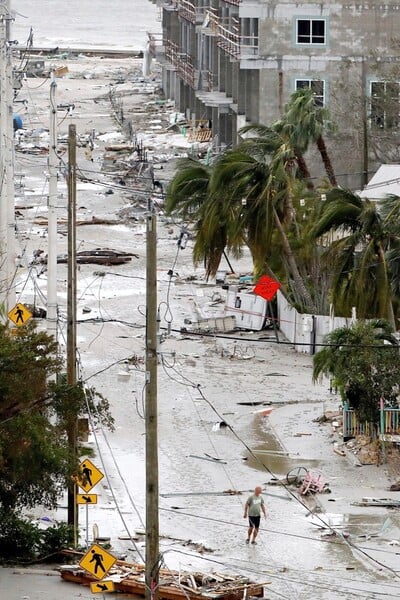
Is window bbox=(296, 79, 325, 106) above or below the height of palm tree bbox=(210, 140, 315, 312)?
above

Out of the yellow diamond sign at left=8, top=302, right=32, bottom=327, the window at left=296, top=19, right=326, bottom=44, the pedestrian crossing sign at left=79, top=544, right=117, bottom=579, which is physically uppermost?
the window at left=296, top=19, right=326, bottom=44

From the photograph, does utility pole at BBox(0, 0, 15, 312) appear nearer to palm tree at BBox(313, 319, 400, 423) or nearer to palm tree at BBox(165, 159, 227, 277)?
palm tree at BBox(165, 159, 227, 277)

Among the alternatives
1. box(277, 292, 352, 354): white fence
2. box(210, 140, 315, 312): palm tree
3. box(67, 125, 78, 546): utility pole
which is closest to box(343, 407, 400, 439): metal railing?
box(277, 292, 352, 354): white fence

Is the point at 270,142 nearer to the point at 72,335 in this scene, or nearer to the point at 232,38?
the point at 72,335

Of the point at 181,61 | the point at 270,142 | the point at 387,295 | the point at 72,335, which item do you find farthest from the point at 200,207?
the point at 181,61

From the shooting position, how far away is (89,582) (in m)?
23.1

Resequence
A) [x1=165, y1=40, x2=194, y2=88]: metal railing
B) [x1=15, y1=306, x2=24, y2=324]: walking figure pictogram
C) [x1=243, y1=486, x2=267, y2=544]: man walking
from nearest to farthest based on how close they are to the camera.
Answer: [x1=243, y1=486, x2=267, y2=544]: man walking
[x1=15, y1=306, x2=24, y2=324]: walking figure pictogram
[x1=165, y1=40, x2=194, y2=88]: metal railing

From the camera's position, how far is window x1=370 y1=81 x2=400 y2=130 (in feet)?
196

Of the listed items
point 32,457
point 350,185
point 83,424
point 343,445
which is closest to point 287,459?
point 343,445

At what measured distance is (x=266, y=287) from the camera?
4328cm

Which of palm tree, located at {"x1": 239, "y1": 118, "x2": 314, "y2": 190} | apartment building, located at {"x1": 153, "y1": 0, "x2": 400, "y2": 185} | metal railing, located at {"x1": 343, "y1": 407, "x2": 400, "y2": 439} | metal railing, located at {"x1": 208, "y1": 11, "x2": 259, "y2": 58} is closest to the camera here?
metal railing, located at {"x1": 343, "y1": 407, "x2": 400, "y2": 439}

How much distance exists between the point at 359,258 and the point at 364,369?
5.99m

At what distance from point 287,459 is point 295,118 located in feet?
64.6

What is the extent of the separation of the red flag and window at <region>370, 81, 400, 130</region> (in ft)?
59.4
